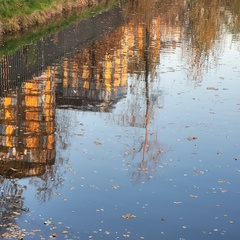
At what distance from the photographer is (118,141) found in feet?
47.0

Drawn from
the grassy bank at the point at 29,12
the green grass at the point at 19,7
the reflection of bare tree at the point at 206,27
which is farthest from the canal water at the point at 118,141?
the green grass at the point at 19,7

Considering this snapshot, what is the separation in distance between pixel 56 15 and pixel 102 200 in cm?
2471

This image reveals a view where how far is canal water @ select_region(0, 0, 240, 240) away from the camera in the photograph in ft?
33.5

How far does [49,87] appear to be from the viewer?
61.0ft

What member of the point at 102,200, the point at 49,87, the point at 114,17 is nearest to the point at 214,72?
the point at 49,87

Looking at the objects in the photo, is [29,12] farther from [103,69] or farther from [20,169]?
[20,169]

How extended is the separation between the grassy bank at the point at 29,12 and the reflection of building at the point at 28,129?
31.2 ft

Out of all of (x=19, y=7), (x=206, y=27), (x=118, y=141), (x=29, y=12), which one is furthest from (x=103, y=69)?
(x=206, y=27)

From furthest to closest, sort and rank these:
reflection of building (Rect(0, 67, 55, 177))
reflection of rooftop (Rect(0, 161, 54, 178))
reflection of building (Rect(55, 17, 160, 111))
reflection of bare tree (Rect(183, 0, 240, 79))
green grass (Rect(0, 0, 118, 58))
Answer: reflection of bare tree (Rect(183, 0, 240, 79)) < green grass (Rect(0, 0, 118, 58)) < reflection of building (Rect(55, 17, 160, 111)) < reflection of building (Rect(0, 67, 55, 177)) < reflection of rooftop (Rect(0, 161, 54, 178))

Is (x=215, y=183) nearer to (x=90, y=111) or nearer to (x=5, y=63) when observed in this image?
(x=90, y=111)

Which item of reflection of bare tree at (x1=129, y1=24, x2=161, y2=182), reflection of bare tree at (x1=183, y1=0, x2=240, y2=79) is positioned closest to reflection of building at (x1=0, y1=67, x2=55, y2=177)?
reflection of bare tree at (x1=129, y1=24, x2=161, y2=182)

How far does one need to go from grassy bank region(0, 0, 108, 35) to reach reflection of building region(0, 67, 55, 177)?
9.50m

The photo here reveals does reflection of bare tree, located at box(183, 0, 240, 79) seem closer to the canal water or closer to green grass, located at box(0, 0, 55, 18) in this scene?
the canal water

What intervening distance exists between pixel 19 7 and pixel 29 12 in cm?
77
